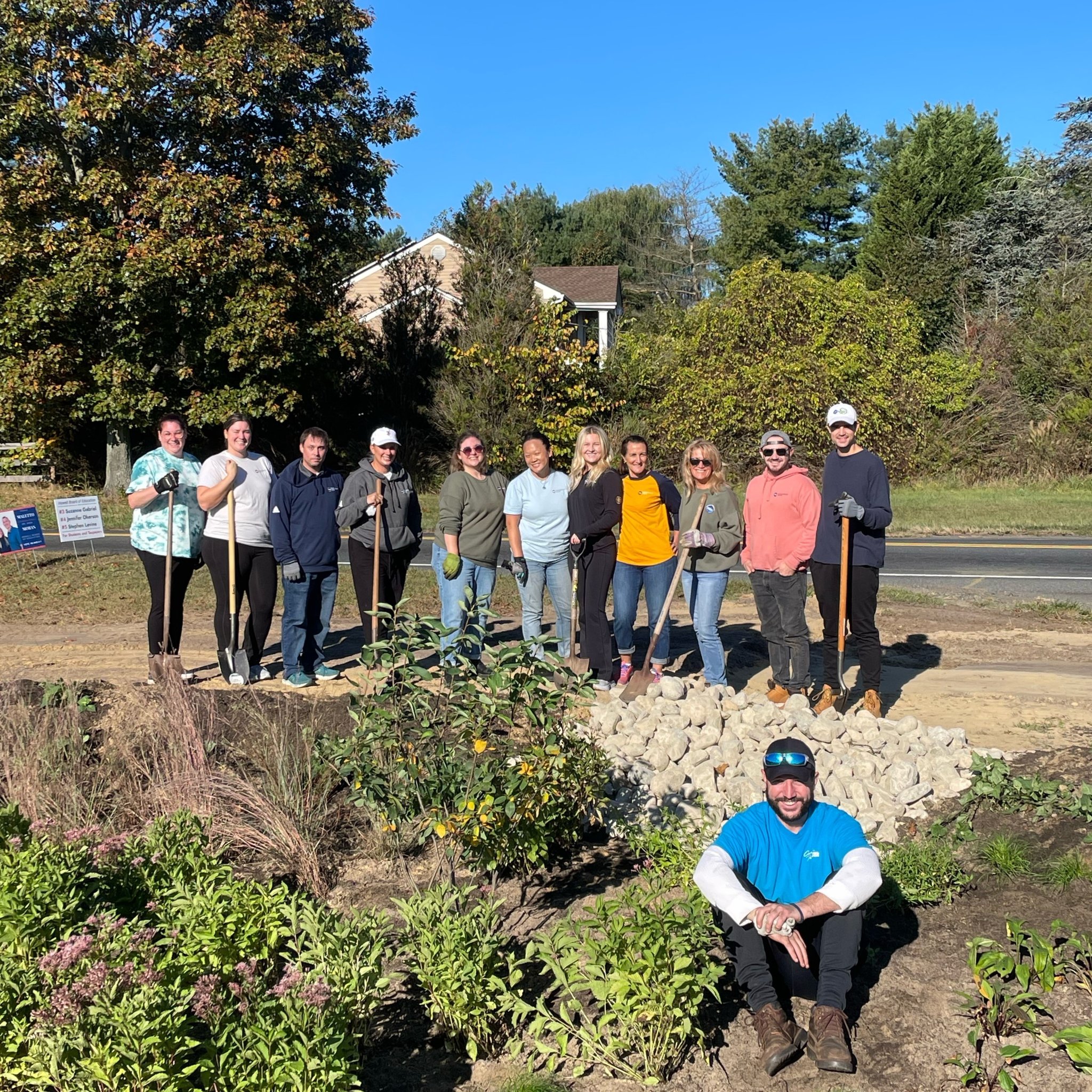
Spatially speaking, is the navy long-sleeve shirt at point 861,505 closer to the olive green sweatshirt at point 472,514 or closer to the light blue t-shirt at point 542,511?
the light blue t-shirt at point 542,511

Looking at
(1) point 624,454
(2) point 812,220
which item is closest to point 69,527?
(1) point 624,454

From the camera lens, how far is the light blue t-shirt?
7.34 meters

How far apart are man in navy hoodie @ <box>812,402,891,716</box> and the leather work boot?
319cm

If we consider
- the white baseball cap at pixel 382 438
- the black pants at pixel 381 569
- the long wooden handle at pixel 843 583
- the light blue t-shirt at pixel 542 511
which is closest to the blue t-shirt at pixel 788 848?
the long wooden handle at pixel 843 583

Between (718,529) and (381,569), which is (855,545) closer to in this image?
(718,529)

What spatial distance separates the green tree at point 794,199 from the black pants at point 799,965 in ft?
135

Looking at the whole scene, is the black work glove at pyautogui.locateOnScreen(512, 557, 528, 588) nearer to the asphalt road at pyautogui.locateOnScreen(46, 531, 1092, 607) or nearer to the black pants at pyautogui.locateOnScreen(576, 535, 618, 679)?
the black pants at pyautogui.locateOnScreen(576, 535, 618, 679)

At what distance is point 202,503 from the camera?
7.25 metres

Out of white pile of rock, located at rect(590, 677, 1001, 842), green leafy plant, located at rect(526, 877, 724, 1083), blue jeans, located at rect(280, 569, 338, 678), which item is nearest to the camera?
green leafy plant, located at rect(526, 877, 724, 1083)

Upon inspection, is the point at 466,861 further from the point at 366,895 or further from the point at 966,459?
Answer: the point at 966,459

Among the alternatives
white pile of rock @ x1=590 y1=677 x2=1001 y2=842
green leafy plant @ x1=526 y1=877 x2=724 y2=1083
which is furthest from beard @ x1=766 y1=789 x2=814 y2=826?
white pile of rock @ x1=590 y1=677 x2=1001 y2=842

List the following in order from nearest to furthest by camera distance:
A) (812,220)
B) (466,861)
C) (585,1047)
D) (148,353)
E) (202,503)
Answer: (585,1047)
(466,861)
(202,503)
(148,353)
(812,220)

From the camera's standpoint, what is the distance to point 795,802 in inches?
148

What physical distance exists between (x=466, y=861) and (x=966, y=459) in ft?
79.9
